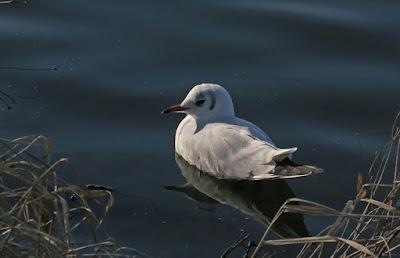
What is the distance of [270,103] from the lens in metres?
8.44

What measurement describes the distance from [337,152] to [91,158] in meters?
1.69

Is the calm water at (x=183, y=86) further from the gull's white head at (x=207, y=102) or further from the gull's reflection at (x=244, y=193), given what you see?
the gull's white head at (x=207, y=102)

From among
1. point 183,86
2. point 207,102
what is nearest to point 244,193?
point 207,102

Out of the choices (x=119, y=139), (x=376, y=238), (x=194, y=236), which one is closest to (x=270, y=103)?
(x=119, y=139)

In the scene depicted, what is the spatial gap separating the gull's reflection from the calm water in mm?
94

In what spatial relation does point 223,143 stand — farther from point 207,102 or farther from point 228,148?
point 207,102

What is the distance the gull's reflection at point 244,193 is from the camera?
7137mm

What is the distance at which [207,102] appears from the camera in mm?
8086

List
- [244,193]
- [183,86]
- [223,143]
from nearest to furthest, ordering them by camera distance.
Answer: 1. [244,193]
2. [223,143]
3. [183,86]

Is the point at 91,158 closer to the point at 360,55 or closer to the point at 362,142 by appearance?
the point at 362,142

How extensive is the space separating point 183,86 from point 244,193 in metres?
1.39

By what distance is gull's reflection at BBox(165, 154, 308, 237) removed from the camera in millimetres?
7137

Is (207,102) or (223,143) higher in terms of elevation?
(207,102)

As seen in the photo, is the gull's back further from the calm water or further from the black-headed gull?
the calm water
